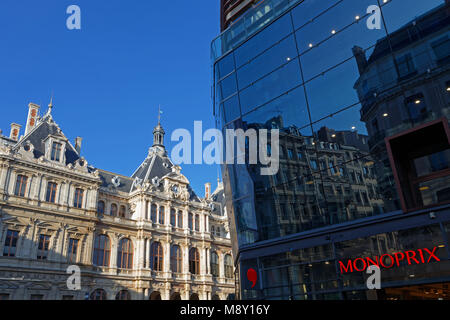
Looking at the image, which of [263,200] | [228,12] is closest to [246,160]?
[263,200]

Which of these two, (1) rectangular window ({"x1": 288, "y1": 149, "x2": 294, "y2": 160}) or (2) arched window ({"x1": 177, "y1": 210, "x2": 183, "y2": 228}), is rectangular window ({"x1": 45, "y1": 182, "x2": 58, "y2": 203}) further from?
(1) rectangular window ({"x1": 288, "y1": 149, "x2": 294, "y2": 160})

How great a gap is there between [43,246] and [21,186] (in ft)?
21.8

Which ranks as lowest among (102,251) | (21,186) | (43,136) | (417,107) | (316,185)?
(316,185)

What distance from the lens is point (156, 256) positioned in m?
47.4

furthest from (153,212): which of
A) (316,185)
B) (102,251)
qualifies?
(316,185)

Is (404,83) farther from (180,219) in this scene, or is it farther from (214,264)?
(214,264)

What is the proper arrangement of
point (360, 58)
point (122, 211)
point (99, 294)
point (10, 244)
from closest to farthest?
point (360, 58)
point (10, 244)
point (99, 294)
point (122, 211)

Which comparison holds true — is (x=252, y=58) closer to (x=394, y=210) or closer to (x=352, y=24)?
(x=352, y=24)

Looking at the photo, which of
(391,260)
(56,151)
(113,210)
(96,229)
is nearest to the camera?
(391,260)

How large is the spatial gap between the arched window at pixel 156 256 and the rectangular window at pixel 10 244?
16.5m

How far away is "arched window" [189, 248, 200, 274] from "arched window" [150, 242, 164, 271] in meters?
5.21

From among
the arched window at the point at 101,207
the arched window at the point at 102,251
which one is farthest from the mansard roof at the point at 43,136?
the arched window at the point at 102,251

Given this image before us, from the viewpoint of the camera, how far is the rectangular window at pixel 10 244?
113 feet

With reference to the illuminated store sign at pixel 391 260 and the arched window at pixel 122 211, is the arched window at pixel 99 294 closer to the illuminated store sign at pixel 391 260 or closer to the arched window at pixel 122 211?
the arched window at pixel 122 211
